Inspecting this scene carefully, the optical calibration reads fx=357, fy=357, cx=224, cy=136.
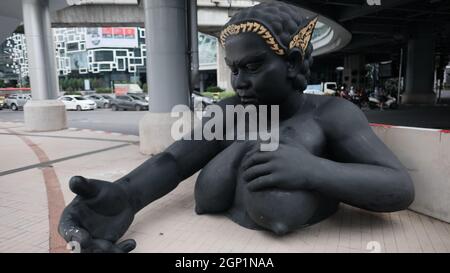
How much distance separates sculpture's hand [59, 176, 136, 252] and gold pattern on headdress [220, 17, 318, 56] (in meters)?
1.67

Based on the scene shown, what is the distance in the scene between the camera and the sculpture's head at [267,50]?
9.66 feet

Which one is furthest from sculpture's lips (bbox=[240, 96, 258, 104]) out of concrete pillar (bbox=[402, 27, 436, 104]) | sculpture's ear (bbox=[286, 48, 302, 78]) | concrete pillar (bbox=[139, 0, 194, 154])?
concrete pillar (bbox=[402, 27, 436, 104])

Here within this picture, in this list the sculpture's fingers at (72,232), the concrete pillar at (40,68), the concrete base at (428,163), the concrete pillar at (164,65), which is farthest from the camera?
the concrete pillar at (40,68)

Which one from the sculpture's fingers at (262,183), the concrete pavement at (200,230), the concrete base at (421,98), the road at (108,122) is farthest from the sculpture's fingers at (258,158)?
the concrete base at (421,98)

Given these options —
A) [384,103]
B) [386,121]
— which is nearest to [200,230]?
[386,121]

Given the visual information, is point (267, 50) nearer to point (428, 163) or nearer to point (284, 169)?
point (284, 169)

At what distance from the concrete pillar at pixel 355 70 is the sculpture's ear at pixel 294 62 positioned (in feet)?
113

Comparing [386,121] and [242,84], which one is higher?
[242,84]

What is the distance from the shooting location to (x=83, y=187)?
8.64ft

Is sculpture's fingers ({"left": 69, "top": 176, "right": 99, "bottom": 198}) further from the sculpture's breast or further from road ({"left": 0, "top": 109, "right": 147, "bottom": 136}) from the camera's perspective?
road ({"left": 0, "top": 109, "right": 147, "bottom": 136})

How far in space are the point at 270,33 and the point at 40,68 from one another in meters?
11.5

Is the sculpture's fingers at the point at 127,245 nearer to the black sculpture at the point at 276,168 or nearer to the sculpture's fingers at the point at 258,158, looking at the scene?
the black sculpture at the point at 276,168

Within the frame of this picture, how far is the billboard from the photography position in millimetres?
74125

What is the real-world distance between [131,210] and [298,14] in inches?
89.7
